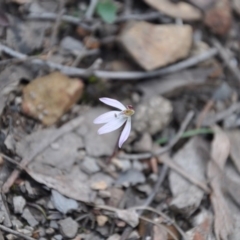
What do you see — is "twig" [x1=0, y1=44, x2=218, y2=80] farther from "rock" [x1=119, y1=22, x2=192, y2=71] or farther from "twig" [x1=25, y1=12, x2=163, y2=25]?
"twig" [x1=25, y1=12, x2=163, y2=25]

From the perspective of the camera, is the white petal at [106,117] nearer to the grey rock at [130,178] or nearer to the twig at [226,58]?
the grey rock at [130,178]

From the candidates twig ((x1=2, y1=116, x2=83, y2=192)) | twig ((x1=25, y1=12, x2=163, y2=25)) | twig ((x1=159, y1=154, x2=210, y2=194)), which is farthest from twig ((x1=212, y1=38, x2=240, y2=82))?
twig ((x1=2, y1=116, x2=83, y2=192))

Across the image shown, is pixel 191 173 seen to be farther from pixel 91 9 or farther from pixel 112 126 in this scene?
pixel 91 9

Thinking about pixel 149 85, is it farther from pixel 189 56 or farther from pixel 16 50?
pixel 16 50

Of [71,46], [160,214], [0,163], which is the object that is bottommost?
[160,214]

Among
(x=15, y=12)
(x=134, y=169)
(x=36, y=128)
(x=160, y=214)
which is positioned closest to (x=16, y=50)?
(x=15, y=12)

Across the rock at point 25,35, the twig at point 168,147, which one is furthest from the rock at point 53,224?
the rock at point 25,35
